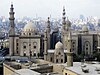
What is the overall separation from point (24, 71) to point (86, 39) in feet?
58.8

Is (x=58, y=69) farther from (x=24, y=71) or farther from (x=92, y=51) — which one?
(x=92, y=51)

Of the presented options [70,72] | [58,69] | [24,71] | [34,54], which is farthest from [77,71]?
[34,54]

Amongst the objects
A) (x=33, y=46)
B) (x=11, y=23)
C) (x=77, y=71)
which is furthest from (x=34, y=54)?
(x=77, y=71)

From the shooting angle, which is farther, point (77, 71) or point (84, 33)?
point (84, 33)

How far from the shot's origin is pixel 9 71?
17703 mm

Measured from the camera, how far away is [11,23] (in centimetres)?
3052

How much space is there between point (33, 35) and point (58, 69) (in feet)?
39.4

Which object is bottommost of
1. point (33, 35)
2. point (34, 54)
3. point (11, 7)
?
point (34, 54)

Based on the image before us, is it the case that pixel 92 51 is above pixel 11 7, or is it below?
below

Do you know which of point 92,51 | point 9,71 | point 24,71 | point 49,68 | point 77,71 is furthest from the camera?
point 92,51

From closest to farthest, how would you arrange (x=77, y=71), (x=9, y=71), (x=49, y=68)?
1. (x=77, y=71)
2. (x=9, y=71)
3. (x=49, y=68)

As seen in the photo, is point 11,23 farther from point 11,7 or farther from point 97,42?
point 97,42

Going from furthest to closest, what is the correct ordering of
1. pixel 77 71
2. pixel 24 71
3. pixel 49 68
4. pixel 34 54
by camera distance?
pixel 34 54 < pixel 49 68 < pixel 24 71 < pixel 77 71

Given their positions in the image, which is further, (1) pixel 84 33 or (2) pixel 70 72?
(1) pixel 84 33
